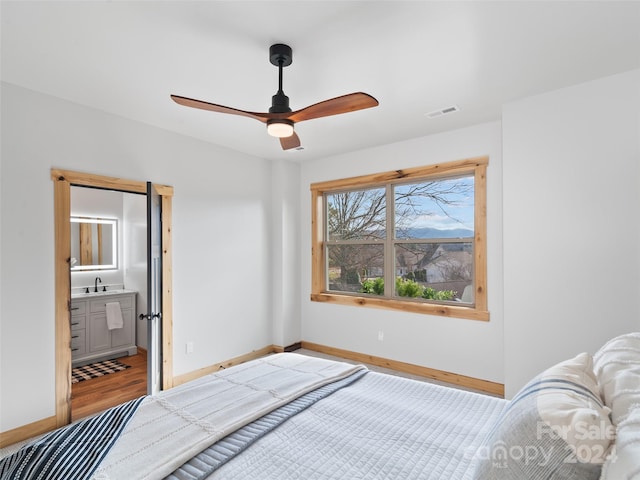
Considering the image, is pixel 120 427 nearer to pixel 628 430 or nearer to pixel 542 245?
pixel 628 430

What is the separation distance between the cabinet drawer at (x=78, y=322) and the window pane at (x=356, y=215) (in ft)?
10.6

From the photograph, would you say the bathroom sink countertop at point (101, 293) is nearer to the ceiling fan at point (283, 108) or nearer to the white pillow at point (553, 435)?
the ceiling fan at point (283, 108)

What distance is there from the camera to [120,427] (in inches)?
56.4

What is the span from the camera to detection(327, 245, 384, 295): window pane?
436 centimetres

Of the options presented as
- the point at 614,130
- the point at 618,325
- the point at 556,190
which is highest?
the point at 614,130

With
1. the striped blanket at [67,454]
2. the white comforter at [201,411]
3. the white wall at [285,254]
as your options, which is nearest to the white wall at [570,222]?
the white comforter at [201,411]

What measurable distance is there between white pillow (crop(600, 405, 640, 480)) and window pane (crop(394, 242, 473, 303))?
2952 mm

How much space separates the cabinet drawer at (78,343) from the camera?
4090 mm

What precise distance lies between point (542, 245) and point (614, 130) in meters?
0.95

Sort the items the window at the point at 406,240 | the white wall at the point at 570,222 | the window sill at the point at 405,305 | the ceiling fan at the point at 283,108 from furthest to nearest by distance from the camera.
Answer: the window at the point at 406,240, the window sill at the point at 405,305, the white wall at the point at 570,222, the ceiling fan at the point at 283,108

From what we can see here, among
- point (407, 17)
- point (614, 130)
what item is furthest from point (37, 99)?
point (614, 130)

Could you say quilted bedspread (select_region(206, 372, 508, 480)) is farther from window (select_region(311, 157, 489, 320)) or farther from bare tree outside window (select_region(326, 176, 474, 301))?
bare tree outside window (select_region(326, 176, 474, 301))

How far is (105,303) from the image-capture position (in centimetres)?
436

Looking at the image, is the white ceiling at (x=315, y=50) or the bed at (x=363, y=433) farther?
the white ceiling at (x=315, y=50)
